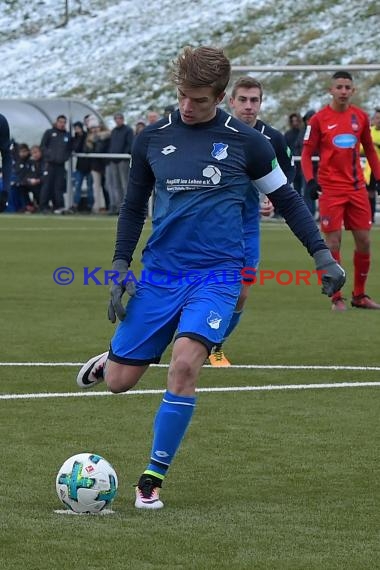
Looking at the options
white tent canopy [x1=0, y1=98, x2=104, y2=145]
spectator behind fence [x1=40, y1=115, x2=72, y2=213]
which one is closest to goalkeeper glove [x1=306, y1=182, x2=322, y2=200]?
spectator behind fence [x1=40, y1=115, x2=72, y2=213]

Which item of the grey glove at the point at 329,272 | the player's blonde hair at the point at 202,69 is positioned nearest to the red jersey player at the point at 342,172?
the grey glove at the point at 329,272

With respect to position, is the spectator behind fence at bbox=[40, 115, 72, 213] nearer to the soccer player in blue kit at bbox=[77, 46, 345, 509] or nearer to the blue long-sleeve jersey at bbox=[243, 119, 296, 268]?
the blue long-sleeve jersey at bbox=[243, 119, 296, 268]

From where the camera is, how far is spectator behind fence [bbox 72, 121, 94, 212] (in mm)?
34812

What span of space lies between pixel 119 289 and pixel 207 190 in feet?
2.05

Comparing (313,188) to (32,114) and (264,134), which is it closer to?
(264,134)

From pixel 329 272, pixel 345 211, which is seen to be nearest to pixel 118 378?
pixel 329 272

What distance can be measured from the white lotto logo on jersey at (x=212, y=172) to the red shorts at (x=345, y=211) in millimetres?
8737

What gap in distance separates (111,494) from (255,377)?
4.18m

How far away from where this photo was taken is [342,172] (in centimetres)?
1563

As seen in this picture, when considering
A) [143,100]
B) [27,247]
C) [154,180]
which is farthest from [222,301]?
[143,100]

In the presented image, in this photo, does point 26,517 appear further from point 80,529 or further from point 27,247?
point 27,247

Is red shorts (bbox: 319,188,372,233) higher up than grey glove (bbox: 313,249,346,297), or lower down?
lower down

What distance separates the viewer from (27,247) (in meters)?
24.2

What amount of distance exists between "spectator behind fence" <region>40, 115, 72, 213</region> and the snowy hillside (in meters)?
22.9
